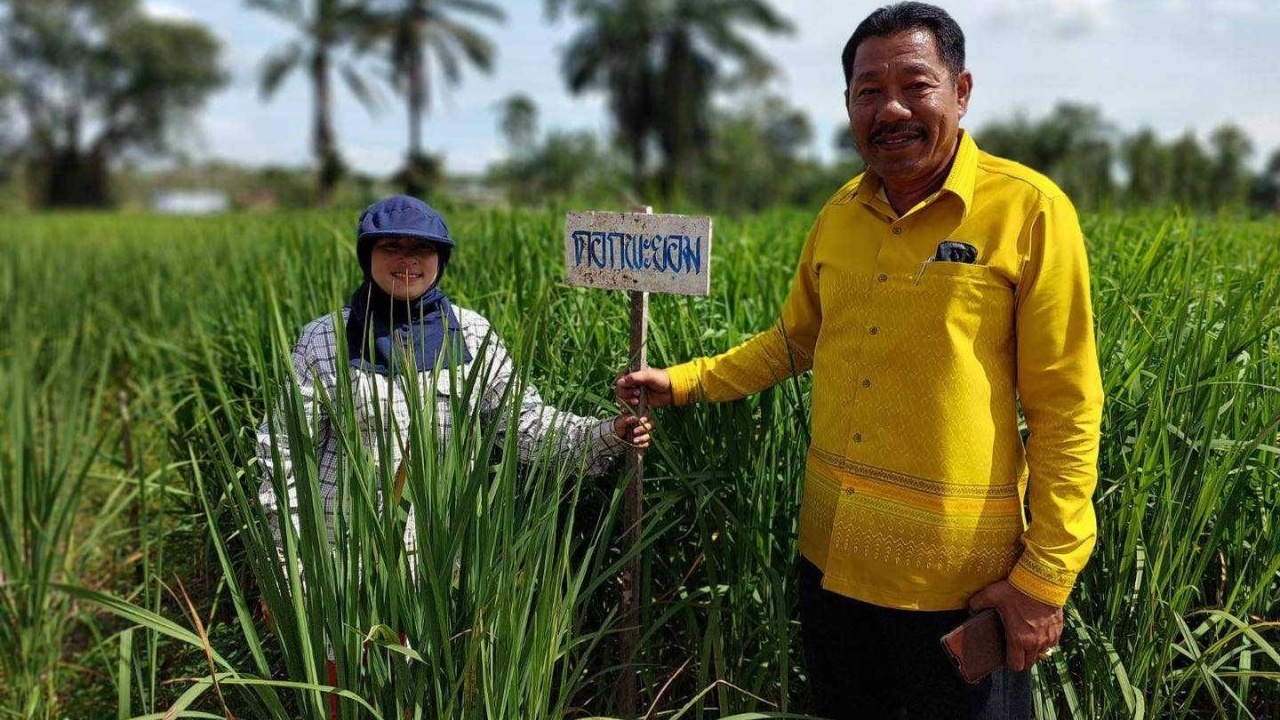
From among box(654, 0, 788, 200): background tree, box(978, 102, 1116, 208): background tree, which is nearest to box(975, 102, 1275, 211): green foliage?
box(978, 102, 1116, 208): background tree

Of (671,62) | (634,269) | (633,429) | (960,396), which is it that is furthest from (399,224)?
(671,62)

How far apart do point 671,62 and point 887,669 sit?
1061 inches

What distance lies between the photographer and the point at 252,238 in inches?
188

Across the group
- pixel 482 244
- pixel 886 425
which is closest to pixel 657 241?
pixel 886 425

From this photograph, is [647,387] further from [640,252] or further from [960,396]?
[960,396]

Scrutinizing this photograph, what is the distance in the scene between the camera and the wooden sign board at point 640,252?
6.14 feet

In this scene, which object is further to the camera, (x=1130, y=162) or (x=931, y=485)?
(x=1130, y=162)

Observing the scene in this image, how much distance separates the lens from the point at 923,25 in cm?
142

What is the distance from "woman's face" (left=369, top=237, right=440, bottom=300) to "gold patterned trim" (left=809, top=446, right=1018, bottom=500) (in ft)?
2.81

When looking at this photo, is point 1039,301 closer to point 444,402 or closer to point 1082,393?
point 1082,393

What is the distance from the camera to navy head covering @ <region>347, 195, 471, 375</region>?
6.00ft

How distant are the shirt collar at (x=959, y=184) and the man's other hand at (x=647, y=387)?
1.67 feet

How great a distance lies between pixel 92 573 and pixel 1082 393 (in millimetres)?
2914

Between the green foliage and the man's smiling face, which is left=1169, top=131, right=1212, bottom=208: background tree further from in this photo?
the man's smiling face
